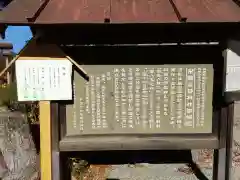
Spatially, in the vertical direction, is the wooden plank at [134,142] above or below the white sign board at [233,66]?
below

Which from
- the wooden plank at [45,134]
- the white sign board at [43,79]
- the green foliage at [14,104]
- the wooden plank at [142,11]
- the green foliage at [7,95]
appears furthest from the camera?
the green foliage at [7,95]

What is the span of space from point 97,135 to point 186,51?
1.12 m

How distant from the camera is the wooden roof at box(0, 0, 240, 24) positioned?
10.5ft

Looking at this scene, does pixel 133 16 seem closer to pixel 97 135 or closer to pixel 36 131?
pixel 97 135

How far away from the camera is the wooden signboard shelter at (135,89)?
12.4ft

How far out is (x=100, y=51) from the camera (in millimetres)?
3830

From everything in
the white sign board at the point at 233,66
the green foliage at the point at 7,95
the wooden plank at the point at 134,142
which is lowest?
the wooden plank at the point at 134,142

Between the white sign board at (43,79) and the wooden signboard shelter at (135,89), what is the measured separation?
7 centimetres

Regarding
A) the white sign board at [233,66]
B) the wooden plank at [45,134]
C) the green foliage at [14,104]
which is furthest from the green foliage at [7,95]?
the white sign board at [233,66]

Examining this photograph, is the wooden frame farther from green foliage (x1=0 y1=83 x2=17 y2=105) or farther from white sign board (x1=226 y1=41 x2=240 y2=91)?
green foliage (x1=0 y1=83 x2=17 y2=105)

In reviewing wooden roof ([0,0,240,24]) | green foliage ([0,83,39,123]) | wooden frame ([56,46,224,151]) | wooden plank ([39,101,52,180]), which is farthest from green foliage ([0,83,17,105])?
wooden roof ([0,0,240,24])

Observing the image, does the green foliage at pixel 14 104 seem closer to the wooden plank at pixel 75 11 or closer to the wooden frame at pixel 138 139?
the wooden frame at pixel 138 139

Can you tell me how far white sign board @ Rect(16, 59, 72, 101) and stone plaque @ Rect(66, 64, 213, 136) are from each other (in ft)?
0.49

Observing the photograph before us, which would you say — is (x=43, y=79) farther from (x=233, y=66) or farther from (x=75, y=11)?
(x=233, y=66)
